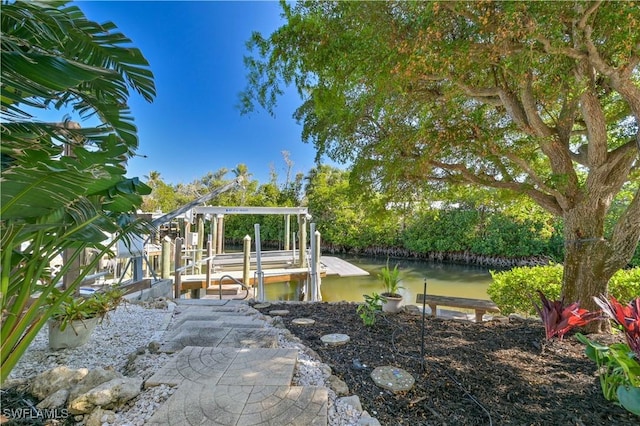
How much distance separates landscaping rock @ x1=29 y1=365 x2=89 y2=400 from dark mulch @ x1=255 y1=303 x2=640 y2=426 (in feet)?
5.30

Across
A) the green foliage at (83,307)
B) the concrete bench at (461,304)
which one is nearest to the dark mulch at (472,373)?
the concrete bench at (461,304)

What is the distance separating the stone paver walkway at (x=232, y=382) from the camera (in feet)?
5.04

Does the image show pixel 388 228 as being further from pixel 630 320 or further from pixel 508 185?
pixel 630 320

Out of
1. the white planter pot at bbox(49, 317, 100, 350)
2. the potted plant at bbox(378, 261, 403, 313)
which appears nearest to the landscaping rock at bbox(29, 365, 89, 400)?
the white planter pot at bbox(49, 317, 100, 350)

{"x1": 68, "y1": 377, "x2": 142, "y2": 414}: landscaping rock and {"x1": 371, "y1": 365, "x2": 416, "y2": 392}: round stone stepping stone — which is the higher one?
{"x1": 68, "y1": 377, "x2": 142, "y2": 414}: landscaping rock

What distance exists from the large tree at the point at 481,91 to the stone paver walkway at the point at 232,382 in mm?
2347

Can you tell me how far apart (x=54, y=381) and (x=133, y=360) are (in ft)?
1.75

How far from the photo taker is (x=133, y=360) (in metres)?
2.21

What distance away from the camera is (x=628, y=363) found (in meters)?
1.69

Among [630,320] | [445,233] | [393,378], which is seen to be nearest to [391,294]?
[393,378]

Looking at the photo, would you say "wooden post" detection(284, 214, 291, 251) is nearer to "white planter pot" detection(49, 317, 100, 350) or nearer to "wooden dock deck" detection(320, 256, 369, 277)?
"wooden dock deck" detection(320, 256, 369, 277)

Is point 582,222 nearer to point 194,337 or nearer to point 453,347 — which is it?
point 453,347

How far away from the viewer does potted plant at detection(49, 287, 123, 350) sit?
7.41 ft

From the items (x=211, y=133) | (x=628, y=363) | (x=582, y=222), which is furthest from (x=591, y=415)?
(x=211, y=133)
